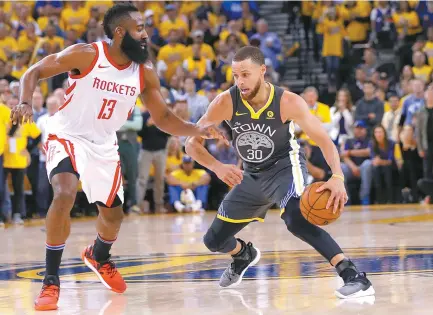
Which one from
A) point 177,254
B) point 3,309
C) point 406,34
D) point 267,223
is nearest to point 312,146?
point 267,223

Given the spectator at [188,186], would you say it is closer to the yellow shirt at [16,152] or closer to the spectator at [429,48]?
the yellow shirt at [16,152]

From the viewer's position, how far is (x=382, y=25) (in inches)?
787

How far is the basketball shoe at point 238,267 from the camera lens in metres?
6.93

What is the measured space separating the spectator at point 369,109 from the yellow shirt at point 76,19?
5.79 meters

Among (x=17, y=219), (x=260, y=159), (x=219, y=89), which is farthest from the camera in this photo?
(x=219, y=89)

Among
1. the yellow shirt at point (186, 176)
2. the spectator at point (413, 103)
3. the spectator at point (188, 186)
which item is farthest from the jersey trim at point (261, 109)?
the spectator at point (413, 103)

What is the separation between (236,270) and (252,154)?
A: 0.87 metres

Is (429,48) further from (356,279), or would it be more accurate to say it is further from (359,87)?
(356,279)

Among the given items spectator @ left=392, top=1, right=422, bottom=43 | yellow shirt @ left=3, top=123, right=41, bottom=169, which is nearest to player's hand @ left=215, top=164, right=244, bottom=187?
yellow shirt @ left=3, top=123, right=41, bottom=169

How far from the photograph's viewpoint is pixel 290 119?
6738mm

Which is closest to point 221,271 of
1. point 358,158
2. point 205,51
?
point 358,158

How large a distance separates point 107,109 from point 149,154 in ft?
29.2

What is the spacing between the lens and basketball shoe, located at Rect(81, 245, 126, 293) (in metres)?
6.75

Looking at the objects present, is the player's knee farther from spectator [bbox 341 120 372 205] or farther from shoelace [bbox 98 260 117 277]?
spectator [bbox 341 120 372 205]
